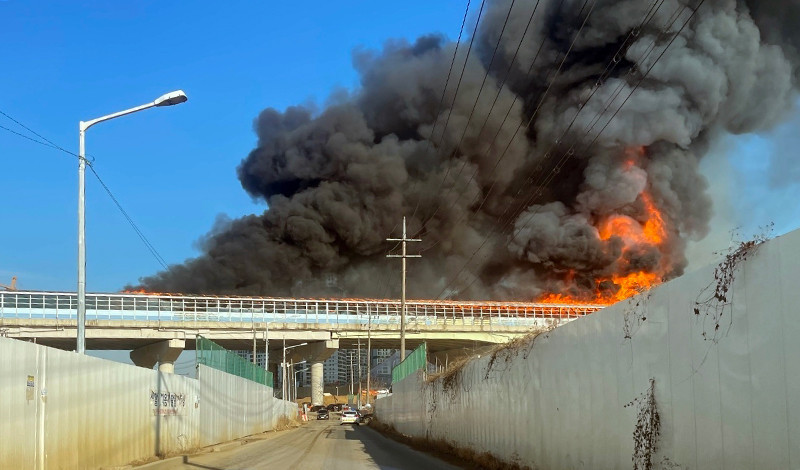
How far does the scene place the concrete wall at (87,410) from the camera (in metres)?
9.32

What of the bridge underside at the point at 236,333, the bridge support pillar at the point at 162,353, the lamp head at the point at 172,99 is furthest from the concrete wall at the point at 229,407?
the bridge underside at the point at 236,333

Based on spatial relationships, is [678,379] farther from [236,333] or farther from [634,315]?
[236,333]

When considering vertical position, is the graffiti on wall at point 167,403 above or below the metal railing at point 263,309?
below

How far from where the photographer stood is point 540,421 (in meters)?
12.5

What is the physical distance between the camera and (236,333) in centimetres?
6034

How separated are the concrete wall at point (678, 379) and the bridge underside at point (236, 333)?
3838 cm

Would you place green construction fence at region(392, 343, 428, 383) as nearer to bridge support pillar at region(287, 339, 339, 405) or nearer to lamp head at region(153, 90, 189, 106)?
lamp head at region(153, 90, 189, 106)

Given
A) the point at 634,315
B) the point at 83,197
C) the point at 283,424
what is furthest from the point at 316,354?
the point at 634,315

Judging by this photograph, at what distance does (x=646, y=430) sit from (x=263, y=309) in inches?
2212

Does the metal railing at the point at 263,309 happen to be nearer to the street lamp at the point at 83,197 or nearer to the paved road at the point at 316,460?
the paved road at the point at 316,460

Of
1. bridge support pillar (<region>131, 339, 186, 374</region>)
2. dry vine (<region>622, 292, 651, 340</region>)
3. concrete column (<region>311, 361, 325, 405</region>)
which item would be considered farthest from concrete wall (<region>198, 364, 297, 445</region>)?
concrete column (<region>311, 361, 325, 405</region>)

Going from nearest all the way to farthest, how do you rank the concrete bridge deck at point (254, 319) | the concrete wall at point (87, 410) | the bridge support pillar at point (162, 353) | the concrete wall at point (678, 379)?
1. the concrete wall at point (678, 379)
2. the concrete wall at point (87, 410)
3. the concrete bridge deck at point (254, 319)
4. the bridge support pillar at point (162, 353)

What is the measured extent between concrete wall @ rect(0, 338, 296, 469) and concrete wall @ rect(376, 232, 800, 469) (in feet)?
24.7

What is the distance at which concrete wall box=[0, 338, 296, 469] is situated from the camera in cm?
932
